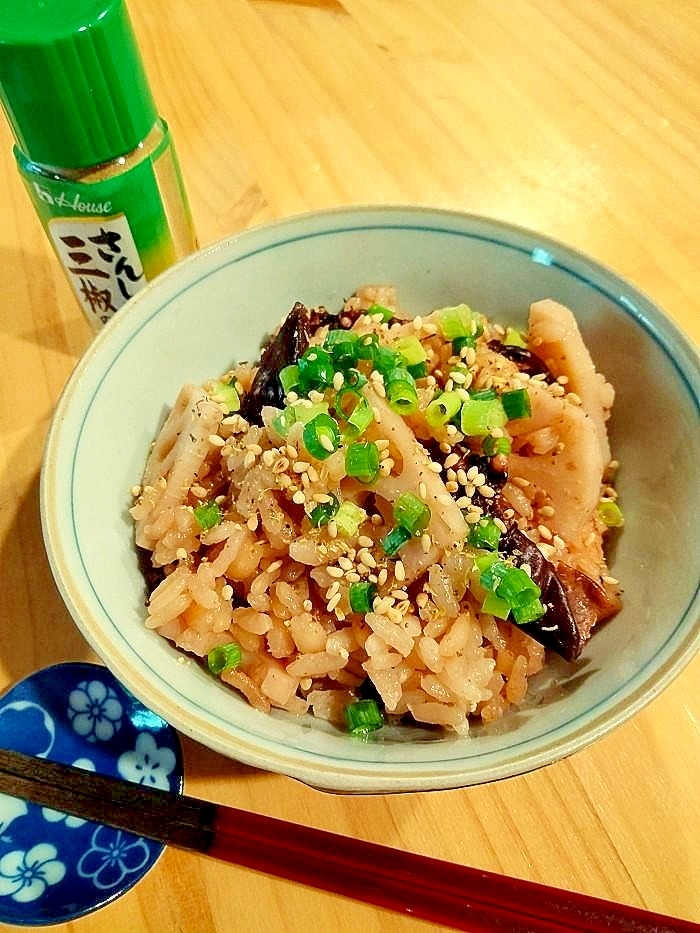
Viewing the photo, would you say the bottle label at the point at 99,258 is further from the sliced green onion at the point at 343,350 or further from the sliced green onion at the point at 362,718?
the sliced green onion at the point at 362,718

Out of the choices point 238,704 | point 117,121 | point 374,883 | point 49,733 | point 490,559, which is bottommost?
point 374,883

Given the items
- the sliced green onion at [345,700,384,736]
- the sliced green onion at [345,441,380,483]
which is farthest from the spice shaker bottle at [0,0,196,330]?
the sliced green onion at [345,700,384,736]

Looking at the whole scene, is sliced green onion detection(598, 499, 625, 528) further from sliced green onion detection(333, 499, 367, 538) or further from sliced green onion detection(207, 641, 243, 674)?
sliced green onion detection(207, 641, 243, 674)

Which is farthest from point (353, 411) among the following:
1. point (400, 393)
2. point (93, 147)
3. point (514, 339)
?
point (93, 147)

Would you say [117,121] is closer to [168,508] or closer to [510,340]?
[168,508]

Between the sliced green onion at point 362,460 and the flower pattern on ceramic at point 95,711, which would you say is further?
the flower pattern on ceramic at point 95,711

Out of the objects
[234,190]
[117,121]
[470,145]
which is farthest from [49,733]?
[470,145]

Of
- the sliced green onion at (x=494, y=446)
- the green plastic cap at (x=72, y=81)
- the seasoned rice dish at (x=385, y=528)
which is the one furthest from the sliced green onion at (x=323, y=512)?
the green plastic cap at (x=72, y=81)
